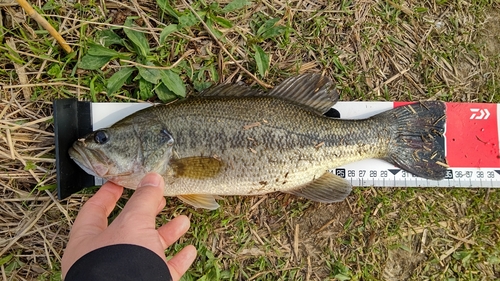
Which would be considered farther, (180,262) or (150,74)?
(150,74)

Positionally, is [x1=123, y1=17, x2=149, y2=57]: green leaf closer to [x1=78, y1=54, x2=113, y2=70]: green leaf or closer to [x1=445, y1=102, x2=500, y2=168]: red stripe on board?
[x1=78, y1=54, x2=113, y2=70]: green leaf

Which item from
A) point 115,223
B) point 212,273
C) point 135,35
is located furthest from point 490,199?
point 135,35

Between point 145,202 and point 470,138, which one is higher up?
point 470,138

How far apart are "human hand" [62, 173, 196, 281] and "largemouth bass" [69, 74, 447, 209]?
1.22 feet

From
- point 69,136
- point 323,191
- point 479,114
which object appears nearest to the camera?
point 69,136

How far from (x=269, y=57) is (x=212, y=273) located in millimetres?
2290

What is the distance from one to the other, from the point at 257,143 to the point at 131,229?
1339 millimetres

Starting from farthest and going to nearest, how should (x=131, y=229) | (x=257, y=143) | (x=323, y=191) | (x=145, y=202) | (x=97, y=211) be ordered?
(x=323, y=191) < (x=257, y=143) < (x=97, y=211) < (x=145, y=202) < (x=131, y=229)

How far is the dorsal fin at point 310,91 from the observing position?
3.48 metres

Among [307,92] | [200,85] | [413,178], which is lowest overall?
[413,178]

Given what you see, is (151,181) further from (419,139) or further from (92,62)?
(419,139)

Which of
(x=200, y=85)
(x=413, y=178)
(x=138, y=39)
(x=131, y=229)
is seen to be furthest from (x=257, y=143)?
(x=413, y=178)

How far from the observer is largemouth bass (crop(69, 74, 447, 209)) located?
3.13 meters

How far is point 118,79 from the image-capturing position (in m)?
3.57
